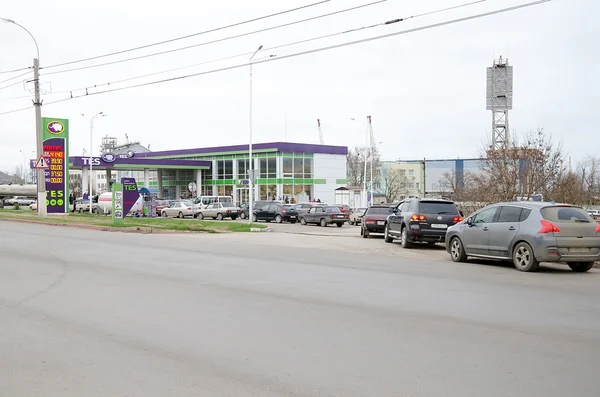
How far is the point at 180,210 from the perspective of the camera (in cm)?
4756

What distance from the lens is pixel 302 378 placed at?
5273mm

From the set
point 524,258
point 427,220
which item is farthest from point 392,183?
point 524,258

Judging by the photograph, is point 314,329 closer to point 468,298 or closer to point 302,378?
point 302,378

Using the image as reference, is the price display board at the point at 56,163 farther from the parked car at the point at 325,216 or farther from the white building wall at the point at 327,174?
the white building wall at the point at 327,174

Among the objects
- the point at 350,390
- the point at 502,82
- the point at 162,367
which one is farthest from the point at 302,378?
the point at 502,82

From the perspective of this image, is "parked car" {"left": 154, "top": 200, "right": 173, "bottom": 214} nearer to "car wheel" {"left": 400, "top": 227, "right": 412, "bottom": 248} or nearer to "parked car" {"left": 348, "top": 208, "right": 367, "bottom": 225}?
"parked car" {"left": 348, "top": 208, "right": 367, "bottom": 225}

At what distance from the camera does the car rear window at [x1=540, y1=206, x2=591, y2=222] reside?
41.5ft

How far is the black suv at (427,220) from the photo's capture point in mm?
18922

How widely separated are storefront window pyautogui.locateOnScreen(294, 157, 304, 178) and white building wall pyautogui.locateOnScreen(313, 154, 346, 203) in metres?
1.81

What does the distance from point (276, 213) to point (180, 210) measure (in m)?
9.40

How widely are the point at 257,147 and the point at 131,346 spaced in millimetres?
61311

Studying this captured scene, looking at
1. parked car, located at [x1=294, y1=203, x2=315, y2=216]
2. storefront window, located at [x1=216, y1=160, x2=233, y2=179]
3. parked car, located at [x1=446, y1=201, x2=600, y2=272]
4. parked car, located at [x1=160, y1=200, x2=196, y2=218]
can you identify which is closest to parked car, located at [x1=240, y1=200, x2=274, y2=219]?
parked car, located at [x1=294, y1=203, x2=315, y2=216]

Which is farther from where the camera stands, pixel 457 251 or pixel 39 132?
pixel 39 132

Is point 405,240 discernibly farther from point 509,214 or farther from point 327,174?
point 327,174
